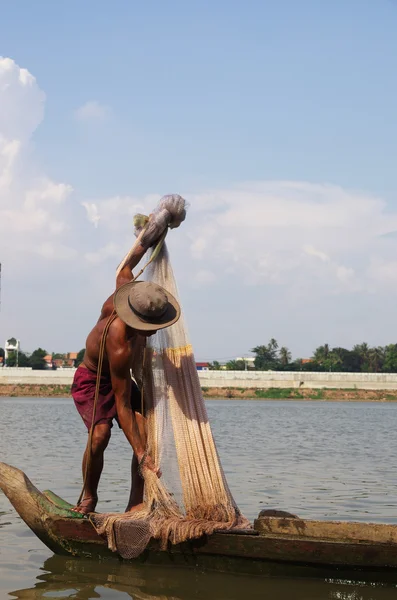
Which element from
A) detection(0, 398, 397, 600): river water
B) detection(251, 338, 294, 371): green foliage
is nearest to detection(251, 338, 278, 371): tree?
detection(251, 338, 294, 371): green foliage

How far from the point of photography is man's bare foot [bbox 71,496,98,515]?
6645 millimetres

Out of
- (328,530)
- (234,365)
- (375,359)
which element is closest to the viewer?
(328,530)

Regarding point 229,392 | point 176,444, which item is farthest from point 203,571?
point 229,392

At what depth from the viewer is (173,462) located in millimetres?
6629

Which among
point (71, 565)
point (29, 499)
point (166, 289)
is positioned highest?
point (166, 289)

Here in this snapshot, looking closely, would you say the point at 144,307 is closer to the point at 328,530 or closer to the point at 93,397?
the point at 93,397

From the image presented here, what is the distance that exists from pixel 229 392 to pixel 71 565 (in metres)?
65.7

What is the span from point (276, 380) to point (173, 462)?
66277mm

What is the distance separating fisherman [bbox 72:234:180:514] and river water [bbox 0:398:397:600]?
612 millimetres

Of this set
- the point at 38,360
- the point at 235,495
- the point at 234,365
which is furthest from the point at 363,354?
the point at 235,495

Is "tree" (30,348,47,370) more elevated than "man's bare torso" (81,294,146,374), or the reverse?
"tree" (30,348,47,370)

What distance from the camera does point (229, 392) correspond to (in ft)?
236

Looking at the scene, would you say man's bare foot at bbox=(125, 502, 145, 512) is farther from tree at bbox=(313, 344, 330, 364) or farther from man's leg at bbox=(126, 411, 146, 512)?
tree at bbox=(313, 344, 330, 364)

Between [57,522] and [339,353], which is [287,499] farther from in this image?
[339,353]
